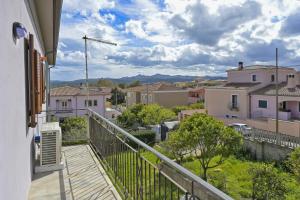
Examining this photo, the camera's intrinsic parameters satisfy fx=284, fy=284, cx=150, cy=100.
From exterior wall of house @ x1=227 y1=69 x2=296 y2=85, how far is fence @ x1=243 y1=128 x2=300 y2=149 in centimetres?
888

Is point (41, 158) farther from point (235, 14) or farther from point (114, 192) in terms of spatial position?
point (235, 14)

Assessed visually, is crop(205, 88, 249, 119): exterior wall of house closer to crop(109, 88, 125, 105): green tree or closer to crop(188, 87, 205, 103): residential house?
crop(188, 87, 205, 103): residential house

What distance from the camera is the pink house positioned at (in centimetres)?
1942

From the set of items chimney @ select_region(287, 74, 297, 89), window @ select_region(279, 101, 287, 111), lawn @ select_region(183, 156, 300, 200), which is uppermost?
chimney @ select_region(287, 74, 297, 89)

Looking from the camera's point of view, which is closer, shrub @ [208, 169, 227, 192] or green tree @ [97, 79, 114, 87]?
shrub @ [208, 169, 227, 192]

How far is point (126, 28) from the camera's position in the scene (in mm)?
13508

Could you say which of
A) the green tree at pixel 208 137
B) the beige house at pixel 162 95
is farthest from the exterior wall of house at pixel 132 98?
the green tree at pixel 208 137

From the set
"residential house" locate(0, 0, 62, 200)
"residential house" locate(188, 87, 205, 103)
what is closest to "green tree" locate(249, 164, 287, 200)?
"residential house" locate(0, 0, 62, 200)

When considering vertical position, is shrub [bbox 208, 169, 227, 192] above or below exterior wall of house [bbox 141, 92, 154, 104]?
below

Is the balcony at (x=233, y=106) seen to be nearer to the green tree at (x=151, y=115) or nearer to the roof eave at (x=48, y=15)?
the green tree at (x=151, y=115)

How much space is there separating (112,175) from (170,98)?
30424mm

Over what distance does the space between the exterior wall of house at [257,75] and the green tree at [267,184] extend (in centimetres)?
1492

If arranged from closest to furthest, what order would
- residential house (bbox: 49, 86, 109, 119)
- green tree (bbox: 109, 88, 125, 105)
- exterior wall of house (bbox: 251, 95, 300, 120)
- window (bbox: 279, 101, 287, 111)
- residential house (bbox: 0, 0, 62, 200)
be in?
residential house (bbox: 0, 0, 62, 200) < exterior wall of house (bbox: 251, 95, 300, 120) < window (bbox: 279, 101, 287, 111) < residential house (bbox: 49, 86, 109, 119) < green tree (bbox: 109, 88, 125, 105)

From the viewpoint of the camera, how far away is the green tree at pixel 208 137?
10.9 metres
